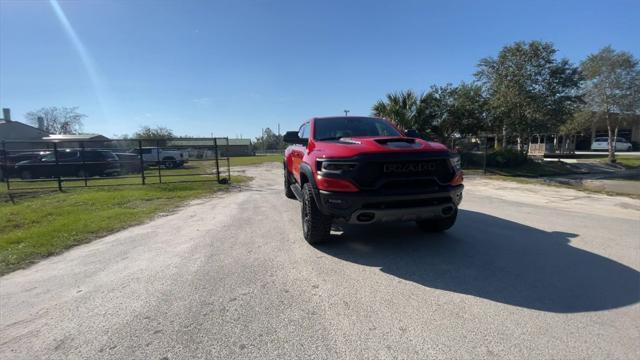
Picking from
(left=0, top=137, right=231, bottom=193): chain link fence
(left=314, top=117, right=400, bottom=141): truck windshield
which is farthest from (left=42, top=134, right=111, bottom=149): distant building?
(left=314, top=117, right=400, bottom=141): truck windshield

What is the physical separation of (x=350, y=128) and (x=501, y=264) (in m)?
2.83

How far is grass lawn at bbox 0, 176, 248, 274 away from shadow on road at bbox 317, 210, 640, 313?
4344 millimetres

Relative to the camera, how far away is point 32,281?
12.1ft

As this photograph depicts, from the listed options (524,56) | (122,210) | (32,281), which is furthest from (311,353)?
(524,56)

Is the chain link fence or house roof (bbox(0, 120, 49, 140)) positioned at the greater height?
house roof (bbox(0, 120, 49, 140))

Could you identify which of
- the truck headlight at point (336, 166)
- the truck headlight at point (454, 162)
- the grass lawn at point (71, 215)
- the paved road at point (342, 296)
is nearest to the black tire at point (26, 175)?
the grass lawn at point (71, 215)

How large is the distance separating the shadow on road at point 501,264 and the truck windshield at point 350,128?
150 centimetres

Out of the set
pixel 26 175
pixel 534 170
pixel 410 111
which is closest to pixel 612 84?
pixel 534 170

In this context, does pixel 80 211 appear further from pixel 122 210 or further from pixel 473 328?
pixel 473 328

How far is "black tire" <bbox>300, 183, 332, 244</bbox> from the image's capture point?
401cm

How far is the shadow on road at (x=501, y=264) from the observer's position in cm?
274

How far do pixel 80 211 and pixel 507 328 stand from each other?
30.2ft

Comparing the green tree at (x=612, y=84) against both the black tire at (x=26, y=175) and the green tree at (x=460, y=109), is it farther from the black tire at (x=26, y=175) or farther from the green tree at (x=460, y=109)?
the black tire at (x=26, y=175)

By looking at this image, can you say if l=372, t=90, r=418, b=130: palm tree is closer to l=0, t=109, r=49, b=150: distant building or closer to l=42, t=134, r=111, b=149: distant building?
l=42, t=134, r=111, b=149: distant building
